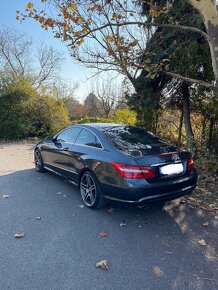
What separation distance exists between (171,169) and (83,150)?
5.42ft

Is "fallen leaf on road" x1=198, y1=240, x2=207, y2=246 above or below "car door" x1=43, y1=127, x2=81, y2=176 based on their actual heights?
below

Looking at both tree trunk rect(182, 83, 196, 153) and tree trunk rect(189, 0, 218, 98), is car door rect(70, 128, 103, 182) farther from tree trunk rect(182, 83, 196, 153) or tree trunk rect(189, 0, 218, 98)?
tree trunk rect(182, 83, 196, 153)

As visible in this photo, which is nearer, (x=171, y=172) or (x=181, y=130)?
(x=171, y=172)

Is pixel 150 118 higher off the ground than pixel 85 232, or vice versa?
pixel 150 118

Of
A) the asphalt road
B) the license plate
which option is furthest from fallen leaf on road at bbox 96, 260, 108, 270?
the license plate

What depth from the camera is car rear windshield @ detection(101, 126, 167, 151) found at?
13.2 ft

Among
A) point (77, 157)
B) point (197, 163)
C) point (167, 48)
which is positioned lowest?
point (197, 163)

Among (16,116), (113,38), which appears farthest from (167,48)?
(16,116)

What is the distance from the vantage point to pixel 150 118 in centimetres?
844

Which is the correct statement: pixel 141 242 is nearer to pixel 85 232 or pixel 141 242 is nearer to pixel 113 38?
pixel 85 232

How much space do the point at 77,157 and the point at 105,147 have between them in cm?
82

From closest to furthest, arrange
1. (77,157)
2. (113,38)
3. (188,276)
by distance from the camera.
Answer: (188,276), (77,157), (113,38)

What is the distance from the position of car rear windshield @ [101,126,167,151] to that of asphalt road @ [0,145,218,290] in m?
1.14

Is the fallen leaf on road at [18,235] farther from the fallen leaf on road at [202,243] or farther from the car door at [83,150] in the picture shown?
the fallen leaf on road at [202,243]
